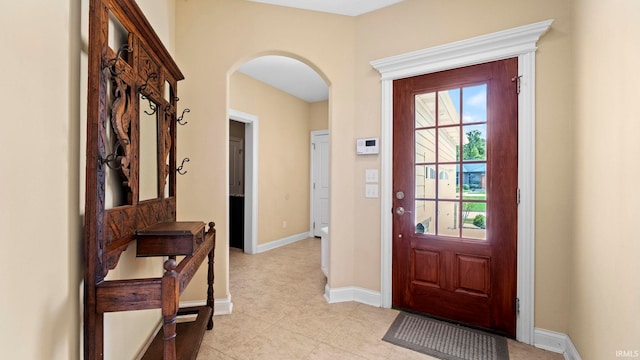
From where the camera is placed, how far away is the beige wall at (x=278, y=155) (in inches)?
170

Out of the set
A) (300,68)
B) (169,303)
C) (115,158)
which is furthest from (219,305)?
(300,68)

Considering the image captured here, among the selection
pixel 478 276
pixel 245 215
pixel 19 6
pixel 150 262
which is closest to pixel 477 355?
pixel 478 276

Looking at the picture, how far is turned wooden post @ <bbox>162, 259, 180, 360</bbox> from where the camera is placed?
1.16 metres

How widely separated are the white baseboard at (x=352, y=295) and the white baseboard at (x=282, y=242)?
6.67 ft

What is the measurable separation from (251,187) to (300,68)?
1.94m

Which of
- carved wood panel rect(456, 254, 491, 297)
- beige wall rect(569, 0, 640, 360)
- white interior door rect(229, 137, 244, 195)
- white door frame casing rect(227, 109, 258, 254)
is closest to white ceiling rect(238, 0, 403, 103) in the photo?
white door frame casing rect(227, 109, 258, 254)

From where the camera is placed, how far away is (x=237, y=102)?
4.00 metres

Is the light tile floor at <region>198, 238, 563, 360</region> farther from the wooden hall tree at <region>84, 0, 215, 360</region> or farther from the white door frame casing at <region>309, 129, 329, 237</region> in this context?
the white door frame casing at <region>309, 129, 329, 237</region>

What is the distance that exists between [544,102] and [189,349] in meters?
2.87

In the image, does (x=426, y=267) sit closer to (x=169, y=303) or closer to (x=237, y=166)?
(x=169, y=303)

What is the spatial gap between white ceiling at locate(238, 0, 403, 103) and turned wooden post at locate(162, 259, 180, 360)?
7.91 ft

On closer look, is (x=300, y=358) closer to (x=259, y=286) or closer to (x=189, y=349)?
(x=189, y=349)

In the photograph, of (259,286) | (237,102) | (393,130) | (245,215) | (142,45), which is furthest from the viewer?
(245,215)

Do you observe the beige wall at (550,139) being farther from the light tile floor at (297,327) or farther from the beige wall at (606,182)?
the light tile floor at (297,327)
